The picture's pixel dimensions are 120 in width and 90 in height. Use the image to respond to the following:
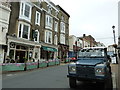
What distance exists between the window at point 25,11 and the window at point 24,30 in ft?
4.21

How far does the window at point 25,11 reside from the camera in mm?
17516

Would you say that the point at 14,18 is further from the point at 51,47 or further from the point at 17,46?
the point at 51,47

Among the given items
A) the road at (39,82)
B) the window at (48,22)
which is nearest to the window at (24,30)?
the window at (48,22)

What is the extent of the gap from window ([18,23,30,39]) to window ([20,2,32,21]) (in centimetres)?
128

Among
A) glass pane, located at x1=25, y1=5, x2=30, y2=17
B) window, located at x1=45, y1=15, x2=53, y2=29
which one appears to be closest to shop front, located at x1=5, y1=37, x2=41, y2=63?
glass pane, located at x1=25, y1=5, x2=30, y2=17

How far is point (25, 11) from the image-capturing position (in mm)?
18219

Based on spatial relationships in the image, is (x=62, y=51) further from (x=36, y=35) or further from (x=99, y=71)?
(x=99, y=71)

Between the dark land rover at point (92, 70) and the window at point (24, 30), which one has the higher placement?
the window at point (24, 30)

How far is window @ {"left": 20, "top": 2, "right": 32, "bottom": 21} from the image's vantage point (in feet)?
57.5

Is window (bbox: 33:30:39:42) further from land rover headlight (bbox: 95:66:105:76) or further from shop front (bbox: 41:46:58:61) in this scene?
land rover headlight (bbox: 95:66:105:76)

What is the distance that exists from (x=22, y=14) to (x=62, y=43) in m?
14.9

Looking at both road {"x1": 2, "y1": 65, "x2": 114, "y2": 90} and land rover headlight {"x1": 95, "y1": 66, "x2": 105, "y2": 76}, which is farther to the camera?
road {"x1": 2, "y1": 65, "x2": 114, "y2": 90}

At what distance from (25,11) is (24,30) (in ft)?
10.8

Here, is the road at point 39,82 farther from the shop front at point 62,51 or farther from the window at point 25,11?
the shop front at point 62,51
